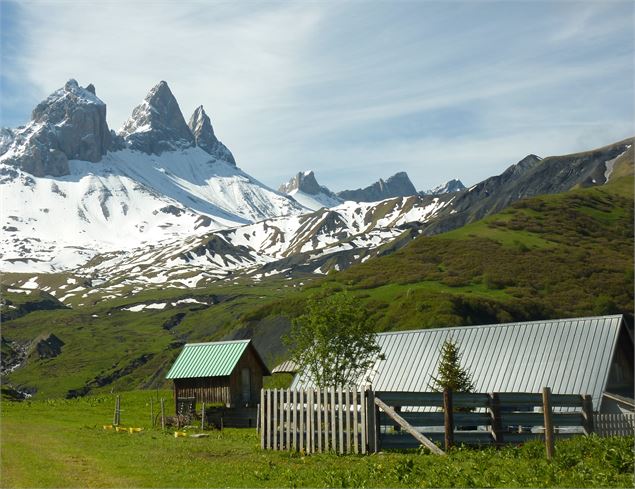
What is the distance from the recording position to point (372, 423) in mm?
22406

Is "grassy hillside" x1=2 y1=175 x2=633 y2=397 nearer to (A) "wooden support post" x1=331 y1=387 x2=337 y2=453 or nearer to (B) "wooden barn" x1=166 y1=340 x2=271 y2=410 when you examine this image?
(B) "wooden barn" x1=166 y1=340 x2=271 y2=410

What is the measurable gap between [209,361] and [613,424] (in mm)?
33368

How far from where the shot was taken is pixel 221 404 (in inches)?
2160

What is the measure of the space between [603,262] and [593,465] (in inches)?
5182

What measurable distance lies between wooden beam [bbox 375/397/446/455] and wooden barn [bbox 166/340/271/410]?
32.4m

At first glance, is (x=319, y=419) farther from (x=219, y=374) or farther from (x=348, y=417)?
(x=219, y=374)

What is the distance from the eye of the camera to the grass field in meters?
16.9

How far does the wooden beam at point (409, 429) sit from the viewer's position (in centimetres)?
2161

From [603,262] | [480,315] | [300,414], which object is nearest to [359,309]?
[300,414]

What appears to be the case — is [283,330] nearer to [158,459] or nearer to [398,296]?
[398,296]

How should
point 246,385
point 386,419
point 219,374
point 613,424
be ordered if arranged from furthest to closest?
point 246,385
point 219,374
point 613,424
point 386,419

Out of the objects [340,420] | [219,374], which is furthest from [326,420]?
[219,374]

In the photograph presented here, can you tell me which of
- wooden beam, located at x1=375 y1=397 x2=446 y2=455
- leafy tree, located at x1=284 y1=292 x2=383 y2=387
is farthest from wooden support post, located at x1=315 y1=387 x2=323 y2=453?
leafy tree, located at x1=284 y1=292 x2=383 y2=387

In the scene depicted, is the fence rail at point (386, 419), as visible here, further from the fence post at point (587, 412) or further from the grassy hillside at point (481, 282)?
the grassy hillside at point (481, 282)
